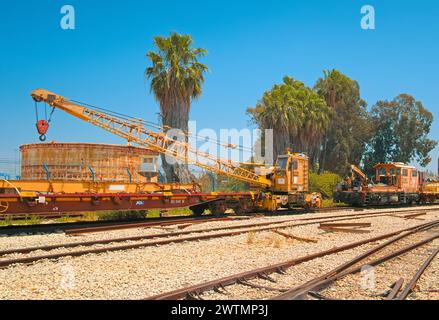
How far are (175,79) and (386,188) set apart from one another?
16.3m

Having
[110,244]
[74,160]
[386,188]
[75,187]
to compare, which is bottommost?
[110,244]

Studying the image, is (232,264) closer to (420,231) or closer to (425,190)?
(420,231)

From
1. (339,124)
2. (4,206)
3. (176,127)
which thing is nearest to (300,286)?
(4,206)

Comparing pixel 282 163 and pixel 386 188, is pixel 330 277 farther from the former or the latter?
pixel 386 188

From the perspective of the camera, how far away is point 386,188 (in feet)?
90.6

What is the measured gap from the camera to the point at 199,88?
28.9 m

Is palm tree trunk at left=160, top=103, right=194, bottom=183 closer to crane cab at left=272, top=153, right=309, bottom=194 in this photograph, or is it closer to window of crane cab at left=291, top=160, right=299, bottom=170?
crane cab at left=272, top=153, right=309, bottom=194

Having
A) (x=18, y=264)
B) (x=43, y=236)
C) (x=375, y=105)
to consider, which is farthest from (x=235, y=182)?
(x=375, y=105)

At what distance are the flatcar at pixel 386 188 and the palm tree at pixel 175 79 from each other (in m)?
11.0

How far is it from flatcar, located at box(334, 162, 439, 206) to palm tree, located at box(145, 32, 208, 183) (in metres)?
11.0

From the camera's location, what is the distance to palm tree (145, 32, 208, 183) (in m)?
28.1

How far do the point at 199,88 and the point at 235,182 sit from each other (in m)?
8.30

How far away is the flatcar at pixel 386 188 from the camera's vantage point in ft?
87.9

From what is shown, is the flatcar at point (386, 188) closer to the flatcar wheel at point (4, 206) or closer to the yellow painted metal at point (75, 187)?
the yellow painted metal at point (75, 187)
